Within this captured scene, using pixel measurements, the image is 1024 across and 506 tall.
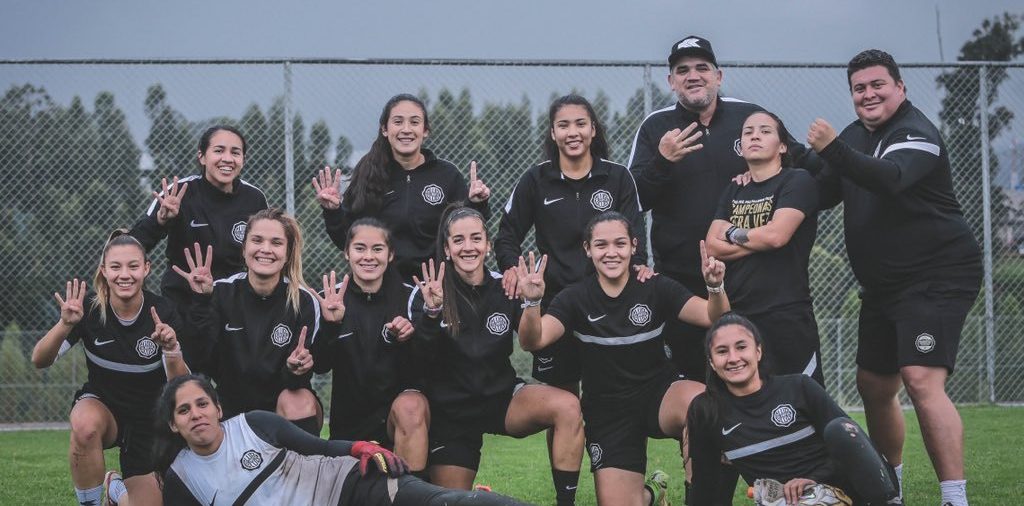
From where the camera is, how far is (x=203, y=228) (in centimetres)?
A: 597

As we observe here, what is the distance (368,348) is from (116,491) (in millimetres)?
1413

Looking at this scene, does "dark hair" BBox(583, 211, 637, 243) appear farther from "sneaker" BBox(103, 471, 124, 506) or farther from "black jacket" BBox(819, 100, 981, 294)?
"sneaker" BBox(103, 471, 124, 506)

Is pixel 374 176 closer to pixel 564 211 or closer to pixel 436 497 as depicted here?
pixel 564 211

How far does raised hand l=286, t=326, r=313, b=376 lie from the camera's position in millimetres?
5227

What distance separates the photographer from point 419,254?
5934 millimetres

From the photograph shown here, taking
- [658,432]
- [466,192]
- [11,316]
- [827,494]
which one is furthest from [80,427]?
[11,316]

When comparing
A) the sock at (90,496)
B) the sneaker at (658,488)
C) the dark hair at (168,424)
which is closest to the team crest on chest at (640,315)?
the sneaker at (658,488)

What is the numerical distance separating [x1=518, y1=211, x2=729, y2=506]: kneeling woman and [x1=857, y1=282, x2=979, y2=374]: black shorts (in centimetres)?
94

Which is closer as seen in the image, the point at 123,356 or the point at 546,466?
the point at 123,356

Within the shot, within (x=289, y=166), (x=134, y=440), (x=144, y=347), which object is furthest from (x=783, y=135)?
(x=289, y=166)

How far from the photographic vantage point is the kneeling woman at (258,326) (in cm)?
536

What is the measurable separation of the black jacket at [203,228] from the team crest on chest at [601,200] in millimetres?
1926

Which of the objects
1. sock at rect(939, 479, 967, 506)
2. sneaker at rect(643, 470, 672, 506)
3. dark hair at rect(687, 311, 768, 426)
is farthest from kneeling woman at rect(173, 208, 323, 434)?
sock at rect(939, 479, 967, 506)

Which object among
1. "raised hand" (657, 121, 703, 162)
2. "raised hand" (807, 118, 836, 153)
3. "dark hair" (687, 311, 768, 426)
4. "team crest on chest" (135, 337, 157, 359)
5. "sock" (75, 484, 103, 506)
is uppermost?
"raised hand" (657, 121, 703, 162)
